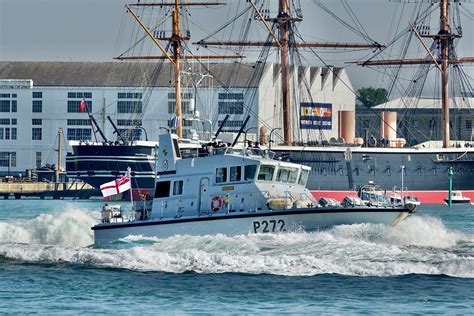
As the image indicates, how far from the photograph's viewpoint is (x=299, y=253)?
43.3m

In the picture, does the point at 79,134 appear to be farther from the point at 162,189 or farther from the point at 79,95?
the point at 162,189

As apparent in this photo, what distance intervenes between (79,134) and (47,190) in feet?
42.8

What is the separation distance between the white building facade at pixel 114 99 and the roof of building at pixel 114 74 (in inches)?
4.5

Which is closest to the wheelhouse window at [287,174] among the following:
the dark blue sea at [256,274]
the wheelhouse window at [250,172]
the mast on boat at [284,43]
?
the wheelhouse window at [250,172]

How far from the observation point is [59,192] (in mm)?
134250

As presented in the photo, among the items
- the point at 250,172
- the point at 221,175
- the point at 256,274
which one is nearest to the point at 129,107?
the point at 221,175

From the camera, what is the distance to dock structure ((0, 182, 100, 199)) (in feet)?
437

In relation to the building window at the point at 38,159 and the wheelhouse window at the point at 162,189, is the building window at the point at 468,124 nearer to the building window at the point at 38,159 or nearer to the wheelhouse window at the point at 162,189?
the building window at the point at 38,159

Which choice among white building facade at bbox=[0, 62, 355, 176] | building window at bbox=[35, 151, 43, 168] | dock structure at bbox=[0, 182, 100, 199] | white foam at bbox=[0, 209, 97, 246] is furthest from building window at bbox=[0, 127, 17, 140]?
white foam at bbox=[0, 209, 97, 246]

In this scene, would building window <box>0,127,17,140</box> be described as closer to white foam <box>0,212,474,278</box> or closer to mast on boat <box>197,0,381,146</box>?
mast on boat <box>197,0,381,146</box>

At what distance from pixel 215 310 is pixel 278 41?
273ft

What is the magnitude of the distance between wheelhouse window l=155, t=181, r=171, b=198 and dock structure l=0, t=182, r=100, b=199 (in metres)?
81.5

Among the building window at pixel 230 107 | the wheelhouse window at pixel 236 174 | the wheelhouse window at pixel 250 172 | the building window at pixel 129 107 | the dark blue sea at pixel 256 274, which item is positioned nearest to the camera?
the dark blue sea at pixel 256 274

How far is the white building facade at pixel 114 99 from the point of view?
145m
